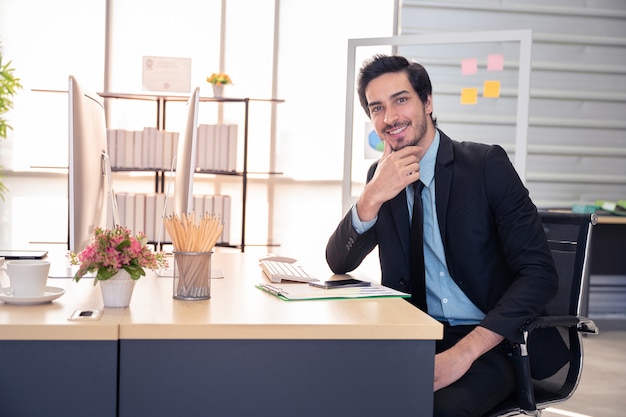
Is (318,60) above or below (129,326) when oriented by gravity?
above

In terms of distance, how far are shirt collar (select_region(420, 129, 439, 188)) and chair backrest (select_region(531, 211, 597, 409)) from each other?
15.8 inches

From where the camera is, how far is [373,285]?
1.89 m

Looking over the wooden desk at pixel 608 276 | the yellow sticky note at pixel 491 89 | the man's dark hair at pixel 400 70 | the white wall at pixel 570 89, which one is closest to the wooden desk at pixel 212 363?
the man's dark hair at pixel 400 70

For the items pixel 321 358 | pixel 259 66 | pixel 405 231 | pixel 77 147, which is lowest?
pixel 321 358

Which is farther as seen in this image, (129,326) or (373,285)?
(373,285)

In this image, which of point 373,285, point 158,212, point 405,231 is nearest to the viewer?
point 373,285

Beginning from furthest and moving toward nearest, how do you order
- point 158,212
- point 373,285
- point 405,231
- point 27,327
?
point 158,212 < point 405,231 < point 373,285 < point 27,327

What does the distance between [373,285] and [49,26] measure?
14.0 feet

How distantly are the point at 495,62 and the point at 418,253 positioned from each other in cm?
289

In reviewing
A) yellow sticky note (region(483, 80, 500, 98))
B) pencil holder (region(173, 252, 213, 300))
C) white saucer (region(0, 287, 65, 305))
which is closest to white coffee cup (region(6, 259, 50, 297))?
white saucer (region(0, 287, 65, 305))

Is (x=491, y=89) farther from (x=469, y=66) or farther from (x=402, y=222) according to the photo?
(x=402, y=222)

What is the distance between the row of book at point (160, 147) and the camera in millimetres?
5047

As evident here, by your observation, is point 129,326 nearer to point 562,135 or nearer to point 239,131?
point 239,131

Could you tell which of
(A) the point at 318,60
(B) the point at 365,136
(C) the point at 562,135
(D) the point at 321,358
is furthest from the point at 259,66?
(D) the point at 321,358
